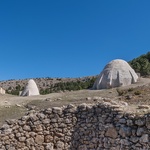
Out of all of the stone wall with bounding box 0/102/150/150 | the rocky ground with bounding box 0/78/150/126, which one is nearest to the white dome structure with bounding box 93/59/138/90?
the rocky ground with bounding box 0/78/150/126

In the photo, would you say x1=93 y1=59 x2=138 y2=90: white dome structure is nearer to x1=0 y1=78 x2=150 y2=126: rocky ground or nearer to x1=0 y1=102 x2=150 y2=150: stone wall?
x1=0 y1=78 x2=150 y2=126: rocky ground

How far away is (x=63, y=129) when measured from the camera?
391 inches

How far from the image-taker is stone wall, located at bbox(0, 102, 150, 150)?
29.9ft

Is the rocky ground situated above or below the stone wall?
above

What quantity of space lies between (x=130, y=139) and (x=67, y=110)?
8.67ft

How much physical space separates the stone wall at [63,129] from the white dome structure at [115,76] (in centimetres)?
1929

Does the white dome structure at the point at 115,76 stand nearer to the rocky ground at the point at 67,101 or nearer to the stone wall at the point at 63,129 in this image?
the rocky ground at the point at 67,101

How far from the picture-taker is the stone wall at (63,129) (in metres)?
9.11

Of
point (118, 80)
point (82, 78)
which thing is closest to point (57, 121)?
point (118, 80)

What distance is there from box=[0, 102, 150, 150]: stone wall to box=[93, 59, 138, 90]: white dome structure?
759 inches

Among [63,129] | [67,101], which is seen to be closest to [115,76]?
[67,101]

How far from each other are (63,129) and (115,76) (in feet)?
65.4

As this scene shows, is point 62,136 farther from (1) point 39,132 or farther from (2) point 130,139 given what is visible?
(2) point 130,139

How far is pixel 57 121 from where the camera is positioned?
9.97 metres
